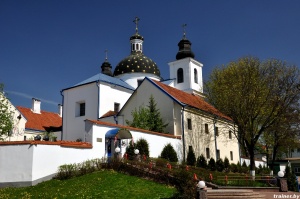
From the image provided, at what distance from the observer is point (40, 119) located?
150 feet

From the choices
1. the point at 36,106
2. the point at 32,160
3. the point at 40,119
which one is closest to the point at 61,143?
the point at 32,160

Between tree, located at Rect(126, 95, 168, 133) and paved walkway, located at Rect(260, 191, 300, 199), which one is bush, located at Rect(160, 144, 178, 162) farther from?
paved walkway, located at Rect(260, 191, 300, 199)

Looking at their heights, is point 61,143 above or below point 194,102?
below

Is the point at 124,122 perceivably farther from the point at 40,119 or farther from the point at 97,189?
the point at 97,189

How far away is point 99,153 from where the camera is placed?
20.4 m

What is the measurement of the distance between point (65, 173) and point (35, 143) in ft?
7.40

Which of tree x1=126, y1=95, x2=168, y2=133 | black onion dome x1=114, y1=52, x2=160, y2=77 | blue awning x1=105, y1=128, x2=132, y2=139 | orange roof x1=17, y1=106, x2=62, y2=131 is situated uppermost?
black onion dome x1=114, y1=52, x2=160, y2=77

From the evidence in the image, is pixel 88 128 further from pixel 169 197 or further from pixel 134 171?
pixel 169 197

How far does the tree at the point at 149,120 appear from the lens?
2862 centimetres

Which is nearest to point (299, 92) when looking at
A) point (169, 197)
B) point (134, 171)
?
point (134, 171)

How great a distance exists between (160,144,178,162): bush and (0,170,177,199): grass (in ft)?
28.2

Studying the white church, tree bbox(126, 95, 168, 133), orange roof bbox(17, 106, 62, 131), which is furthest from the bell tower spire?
tree bbox(126, 95, 168, 133)

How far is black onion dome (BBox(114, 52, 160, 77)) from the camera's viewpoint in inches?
1816

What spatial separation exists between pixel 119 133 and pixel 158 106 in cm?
967
